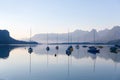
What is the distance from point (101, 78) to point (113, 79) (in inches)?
58.6

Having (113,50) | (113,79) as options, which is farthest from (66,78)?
(113,50)

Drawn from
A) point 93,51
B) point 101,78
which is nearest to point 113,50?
point 93,51

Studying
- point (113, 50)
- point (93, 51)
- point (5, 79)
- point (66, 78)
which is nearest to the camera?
point (5, 79)

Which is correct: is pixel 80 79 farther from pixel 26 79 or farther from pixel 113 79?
pixel 26 79

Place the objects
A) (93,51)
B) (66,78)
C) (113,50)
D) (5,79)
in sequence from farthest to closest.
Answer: (113,50)
(93,51)
(66,78)
(5,79)

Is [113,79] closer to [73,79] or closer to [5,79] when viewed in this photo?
[73,79]

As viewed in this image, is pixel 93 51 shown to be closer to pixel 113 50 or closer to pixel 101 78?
pixel 113 50

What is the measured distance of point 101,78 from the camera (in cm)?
2858

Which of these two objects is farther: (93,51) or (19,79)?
(93,51)

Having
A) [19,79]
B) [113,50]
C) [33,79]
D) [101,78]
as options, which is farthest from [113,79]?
[113,50]

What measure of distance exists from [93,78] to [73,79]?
2.55m

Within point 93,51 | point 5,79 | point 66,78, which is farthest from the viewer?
point 93,51

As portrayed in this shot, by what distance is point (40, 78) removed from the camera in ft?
91.3

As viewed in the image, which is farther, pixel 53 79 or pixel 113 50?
pixel 113 50
